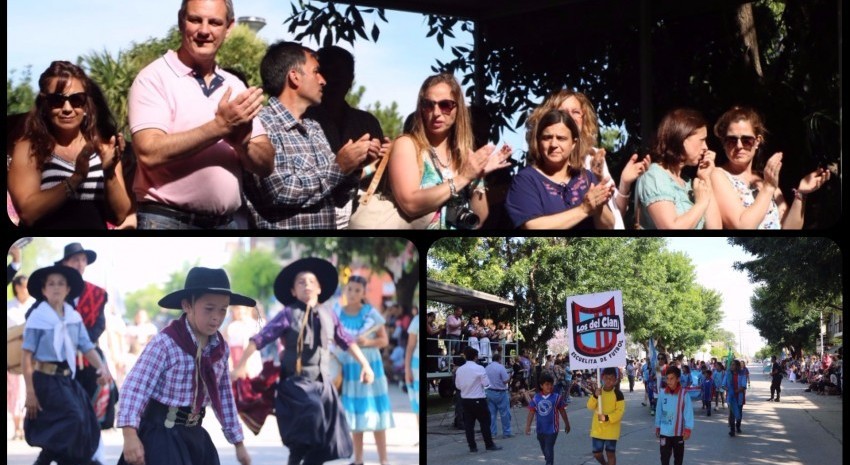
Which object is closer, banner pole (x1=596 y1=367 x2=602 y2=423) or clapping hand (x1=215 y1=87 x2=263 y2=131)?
clapping hand (x1=215 y1=87 x2=263 y2=131)

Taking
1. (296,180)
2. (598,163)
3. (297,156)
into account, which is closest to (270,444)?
(296,180)

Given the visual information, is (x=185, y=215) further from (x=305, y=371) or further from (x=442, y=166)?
(x=442, y=166)

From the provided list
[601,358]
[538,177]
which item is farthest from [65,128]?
[601,358]

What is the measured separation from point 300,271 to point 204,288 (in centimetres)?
41

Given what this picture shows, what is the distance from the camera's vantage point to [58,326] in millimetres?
5539

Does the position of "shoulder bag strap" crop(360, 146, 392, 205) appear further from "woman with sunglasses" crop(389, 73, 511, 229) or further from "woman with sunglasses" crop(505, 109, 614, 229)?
"woman with sunglasses" crop(505, 109, 614, 229)

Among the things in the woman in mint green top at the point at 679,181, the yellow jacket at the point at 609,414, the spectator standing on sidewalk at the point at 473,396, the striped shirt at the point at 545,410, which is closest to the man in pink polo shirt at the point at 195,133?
the spectator standing on sidewalk at the point at 473,396

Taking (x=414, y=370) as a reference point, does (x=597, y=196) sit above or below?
above

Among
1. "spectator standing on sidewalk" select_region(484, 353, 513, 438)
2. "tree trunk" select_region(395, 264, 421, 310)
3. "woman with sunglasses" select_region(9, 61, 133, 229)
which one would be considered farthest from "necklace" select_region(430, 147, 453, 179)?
"woman with sunglasses" select_region(9, 61, 133, 229)

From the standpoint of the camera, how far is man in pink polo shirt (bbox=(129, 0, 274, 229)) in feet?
17.8

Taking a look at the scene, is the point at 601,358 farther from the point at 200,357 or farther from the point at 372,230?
the point at 200,357

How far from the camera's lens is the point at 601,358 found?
5648 millimetres

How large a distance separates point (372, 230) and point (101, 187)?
114cm

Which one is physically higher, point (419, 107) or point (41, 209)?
point (419, 107)
